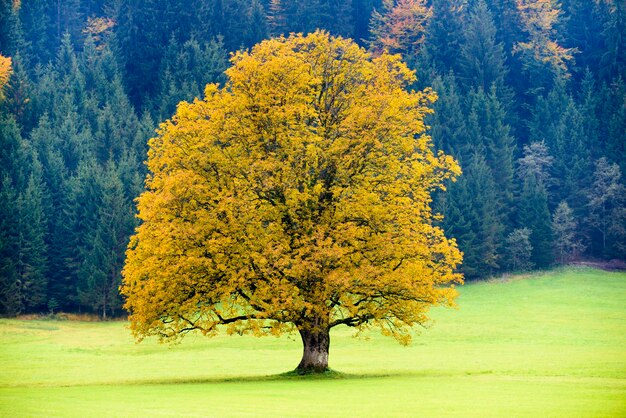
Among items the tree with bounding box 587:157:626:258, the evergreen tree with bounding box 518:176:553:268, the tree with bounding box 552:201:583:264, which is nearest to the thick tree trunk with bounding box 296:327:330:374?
the evergreen tree with bounding box 518:176:553:268

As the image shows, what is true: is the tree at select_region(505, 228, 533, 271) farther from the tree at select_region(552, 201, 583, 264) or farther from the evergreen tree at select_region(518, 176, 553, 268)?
the tree at select_region(552, 201, 583, 264)

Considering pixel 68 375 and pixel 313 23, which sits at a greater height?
pixel 313 23

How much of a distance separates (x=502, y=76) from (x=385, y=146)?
86.5 metres

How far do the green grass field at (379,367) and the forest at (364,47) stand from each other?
7.95m

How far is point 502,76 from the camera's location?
12344 cm

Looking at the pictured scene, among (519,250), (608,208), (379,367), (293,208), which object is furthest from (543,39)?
(293,208)

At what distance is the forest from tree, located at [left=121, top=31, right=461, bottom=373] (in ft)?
166

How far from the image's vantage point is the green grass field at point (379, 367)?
1113 inches

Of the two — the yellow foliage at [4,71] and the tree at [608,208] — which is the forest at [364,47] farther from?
the yellow foliage at [4,71]

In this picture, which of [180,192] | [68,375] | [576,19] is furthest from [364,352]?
[576,19]

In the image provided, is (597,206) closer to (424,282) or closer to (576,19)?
(576,19)

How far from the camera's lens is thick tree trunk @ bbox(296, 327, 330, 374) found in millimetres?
41750

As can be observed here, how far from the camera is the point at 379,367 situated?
49.1 metres

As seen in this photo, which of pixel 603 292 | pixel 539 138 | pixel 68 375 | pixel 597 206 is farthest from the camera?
pixel 539 138
